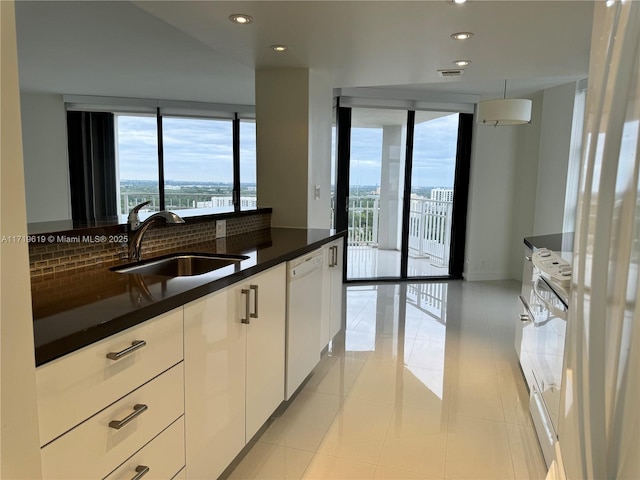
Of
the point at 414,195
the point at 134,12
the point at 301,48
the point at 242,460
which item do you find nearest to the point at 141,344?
the point at 242,460

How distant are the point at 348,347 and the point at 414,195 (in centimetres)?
314

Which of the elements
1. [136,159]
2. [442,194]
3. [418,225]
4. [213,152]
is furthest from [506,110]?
[136,159]

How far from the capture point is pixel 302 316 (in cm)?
259

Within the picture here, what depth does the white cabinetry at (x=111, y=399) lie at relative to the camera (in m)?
1.00

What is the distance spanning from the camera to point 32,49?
160 inches

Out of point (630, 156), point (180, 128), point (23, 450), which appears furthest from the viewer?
point (180, 128)

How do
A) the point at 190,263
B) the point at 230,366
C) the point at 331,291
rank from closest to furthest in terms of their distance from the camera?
the point at 230,366, the point at 190,263, the point at 331,291

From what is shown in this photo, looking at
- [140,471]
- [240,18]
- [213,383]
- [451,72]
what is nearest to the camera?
Answer: [140,471]

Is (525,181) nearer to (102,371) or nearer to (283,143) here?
(283,143)

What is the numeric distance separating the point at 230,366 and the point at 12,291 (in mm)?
1141

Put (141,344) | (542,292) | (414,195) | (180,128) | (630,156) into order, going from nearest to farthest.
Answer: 1. (630,156)
2. (141,344)
3. (542,292)
4. (414,195)
5. (180,128)

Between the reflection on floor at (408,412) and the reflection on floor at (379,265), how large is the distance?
5.67ft

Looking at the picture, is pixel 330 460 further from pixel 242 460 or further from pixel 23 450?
pixel 23 450

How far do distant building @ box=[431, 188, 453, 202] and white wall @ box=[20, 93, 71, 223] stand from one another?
17.1 feet
